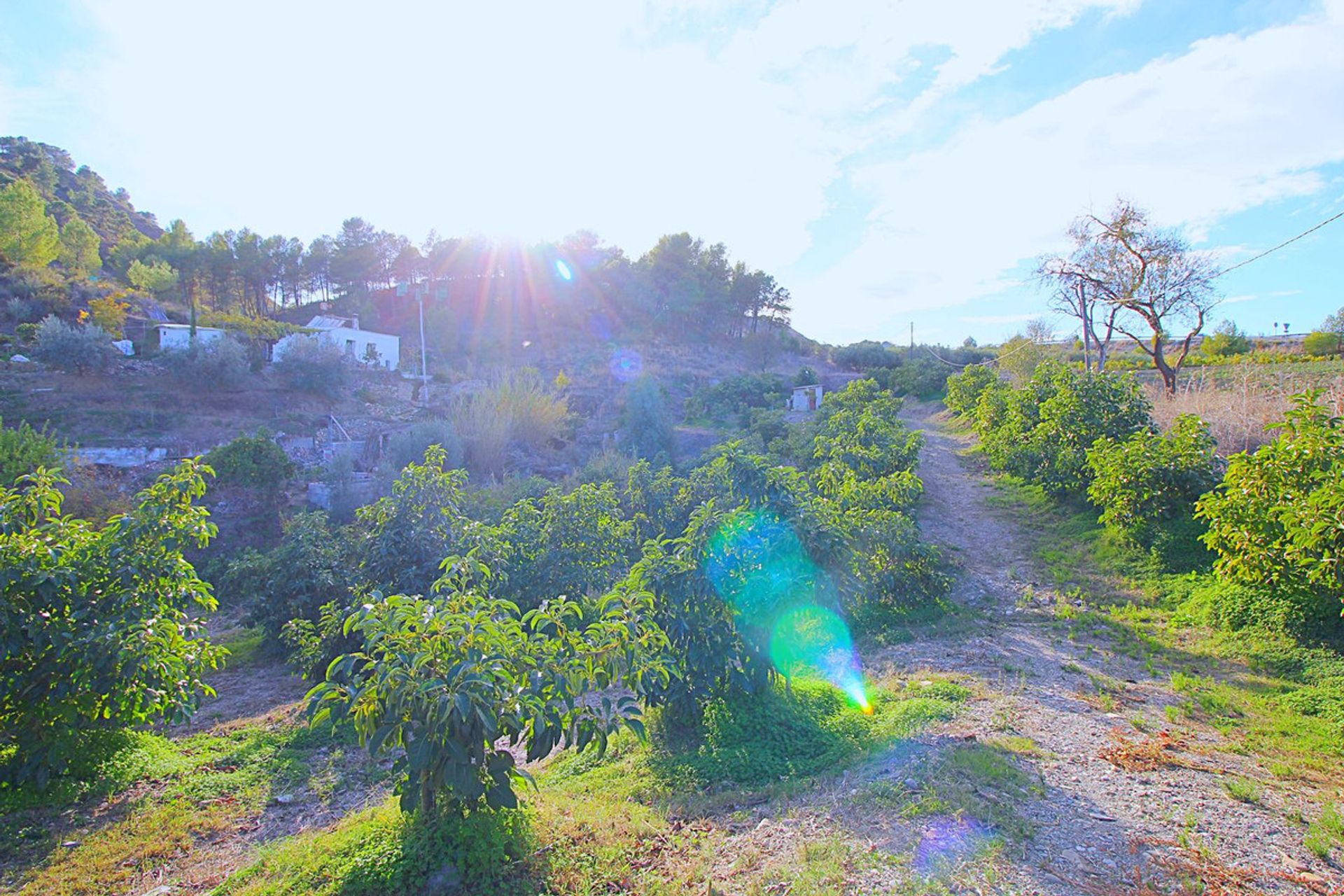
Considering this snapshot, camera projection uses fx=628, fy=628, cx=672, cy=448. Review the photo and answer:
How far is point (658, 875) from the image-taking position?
2.68 meters

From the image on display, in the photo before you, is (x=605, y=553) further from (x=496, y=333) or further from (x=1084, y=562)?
(x=496, y=333)

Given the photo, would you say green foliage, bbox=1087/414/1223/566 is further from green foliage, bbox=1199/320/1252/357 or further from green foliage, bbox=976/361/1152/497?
green foliage, bbox=1199/320/1252/357

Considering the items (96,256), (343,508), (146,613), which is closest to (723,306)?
(343,508)

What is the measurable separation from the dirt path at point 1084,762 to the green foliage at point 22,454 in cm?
1280

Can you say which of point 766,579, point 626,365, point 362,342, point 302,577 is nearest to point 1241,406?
point 766,579

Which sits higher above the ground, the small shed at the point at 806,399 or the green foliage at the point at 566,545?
the small shed at the point at 806,399

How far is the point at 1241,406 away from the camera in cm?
887

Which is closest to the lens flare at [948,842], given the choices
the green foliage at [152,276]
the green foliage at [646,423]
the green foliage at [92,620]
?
the green foliage at [92,620]

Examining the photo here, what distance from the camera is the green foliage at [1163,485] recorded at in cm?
667

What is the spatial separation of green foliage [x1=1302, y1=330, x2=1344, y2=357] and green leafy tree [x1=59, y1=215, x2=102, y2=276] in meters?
54.9

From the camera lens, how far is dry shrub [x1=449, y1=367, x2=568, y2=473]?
633 inches

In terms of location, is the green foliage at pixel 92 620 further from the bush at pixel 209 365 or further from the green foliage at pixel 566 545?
the bush at pixel 209 365

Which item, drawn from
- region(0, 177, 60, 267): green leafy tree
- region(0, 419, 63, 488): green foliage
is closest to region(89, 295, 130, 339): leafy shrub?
region(0, 177, 60, 267): green leafy tree

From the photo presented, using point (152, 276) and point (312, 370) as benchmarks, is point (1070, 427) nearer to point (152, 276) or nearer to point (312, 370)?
point (312, 370)
